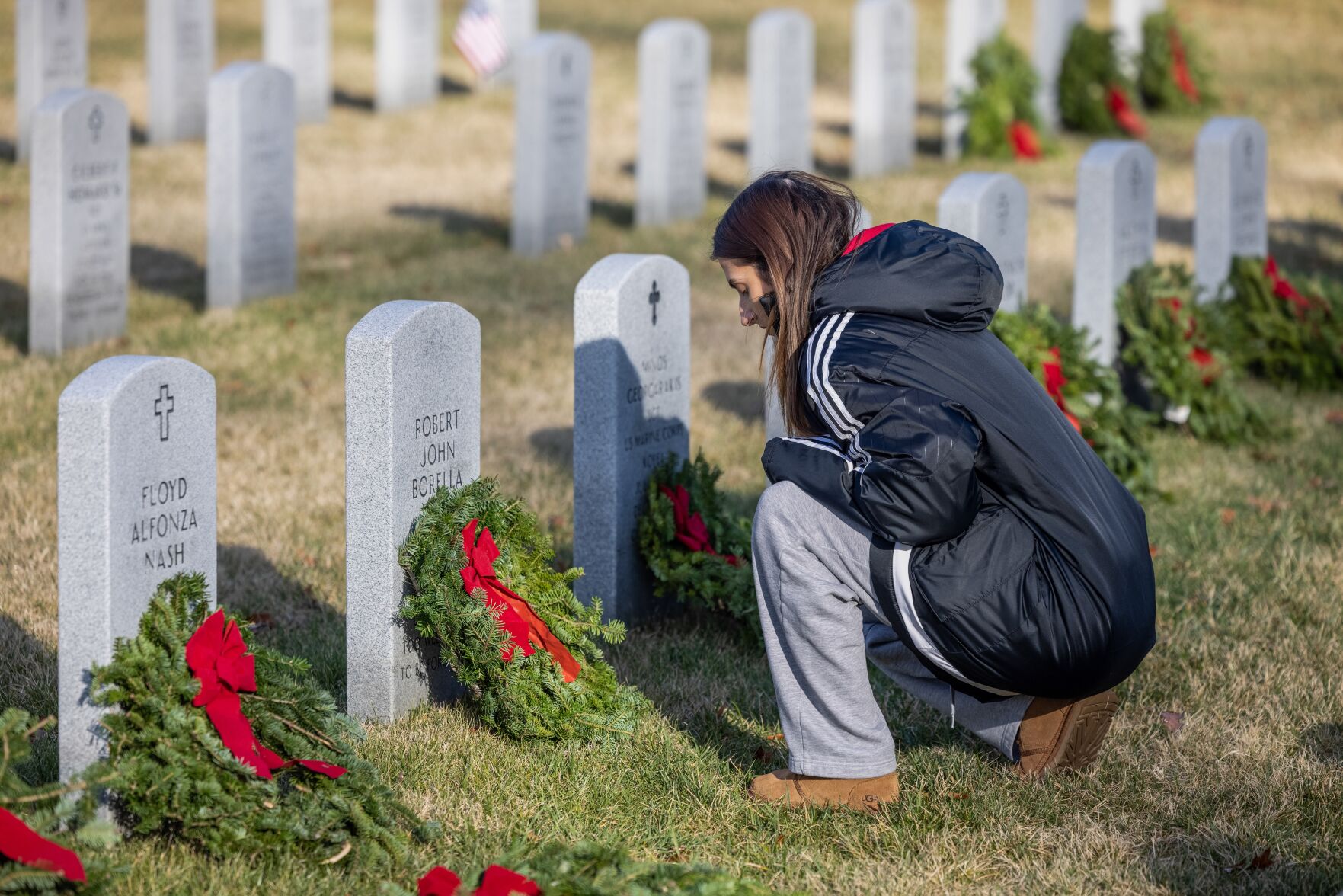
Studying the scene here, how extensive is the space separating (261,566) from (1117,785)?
3.00m

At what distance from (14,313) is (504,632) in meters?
5.65

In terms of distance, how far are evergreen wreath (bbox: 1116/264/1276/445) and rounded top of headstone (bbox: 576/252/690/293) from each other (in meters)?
3.12

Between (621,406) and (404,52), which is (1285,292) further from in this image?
(404,52)

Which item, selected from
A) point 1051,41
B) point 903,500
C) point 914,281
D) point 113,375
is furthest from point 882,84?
point 113,375

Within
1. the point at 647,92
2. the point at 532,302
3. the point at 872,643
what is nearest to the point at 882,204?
the point at 647,92

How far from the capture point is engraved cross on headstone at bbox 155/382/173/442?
10.2 feet

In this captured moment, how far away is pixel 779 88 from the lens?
12016mm

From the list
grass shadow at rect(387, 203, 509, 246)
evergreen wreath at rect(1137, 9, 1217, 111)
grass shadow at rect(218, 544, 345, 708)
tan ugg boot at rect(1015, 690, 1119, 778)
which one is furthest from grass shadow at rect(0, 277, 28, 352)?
evergreen wreath at rect(1137, 9, 1217, 111)

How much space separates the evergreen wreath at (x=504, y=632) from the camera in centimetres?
373

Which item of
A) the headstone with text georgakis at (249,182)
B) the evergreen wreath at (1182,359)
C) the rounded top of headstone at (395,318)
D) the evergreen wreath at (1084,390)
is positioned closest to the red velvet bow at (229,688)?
the rounded top of headstone at (395,318)

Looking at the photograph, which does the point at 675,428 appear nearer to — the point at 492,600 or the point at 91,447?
the point at 492,600

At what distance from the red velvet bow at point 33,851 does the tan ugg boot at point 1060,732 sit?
7.13ft

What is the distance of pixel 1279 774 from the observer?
360 cm

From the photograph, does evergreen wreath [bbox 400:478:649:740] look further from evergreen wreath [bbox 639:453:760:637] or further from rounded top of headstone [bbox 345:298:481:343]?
evergreen wreath [bbox 639:453:760:637]
